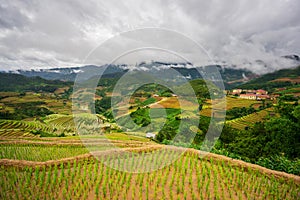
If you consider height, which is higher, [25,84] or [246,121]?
[25,84]

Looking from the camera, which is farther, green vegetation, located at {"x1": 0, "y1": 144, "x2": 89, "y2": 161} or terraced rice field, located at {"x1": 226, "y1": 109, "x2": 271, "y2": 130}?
terraced rice field, located at {"x1": 226, "y1": 109, "x2": 271, "y2": 130}

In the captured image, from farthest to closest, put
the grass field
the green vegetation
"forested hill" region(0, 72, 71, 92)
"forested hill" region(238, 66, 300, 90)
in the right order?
"forested hill" region(0, 72, 71, 92) → "forested hill" region(238, 66, 300, 90) → the green vegetation → the grass field

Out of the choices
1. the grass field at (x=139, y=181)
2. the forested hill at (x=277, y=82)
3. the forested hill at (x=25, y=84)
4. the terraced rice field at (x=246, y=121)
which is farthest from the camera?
the forested hill at (x=25, y=84)

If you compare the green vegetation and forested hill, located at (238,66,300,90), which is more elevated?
forested hill, located at (238,66,300,90)

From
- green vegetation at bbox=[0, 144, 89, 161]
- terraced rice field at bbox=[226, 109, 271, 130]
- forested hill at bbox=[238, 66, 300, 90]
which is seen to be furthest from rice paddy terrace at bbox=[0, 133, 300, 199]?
forested hill at bbox=[238, 66, 300, 90]

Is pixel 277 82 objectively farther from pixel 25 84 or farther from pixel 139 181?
pixel 25 84

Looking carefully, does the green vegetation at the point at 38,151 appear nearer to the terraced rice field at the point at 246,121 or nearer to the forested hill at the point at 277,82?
the terraced rice field at the point at 246,121

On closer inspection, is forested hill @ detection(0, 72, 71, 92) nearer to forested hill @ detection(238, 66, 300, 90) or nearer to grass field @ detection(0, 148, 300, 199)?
forested hill @ detection(238, 66, 300, 90)

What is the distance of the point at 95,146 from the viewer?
11.7 m

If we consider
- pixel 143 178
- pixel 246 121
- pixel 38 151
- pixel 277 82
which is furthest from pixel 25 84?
pixel 277 82

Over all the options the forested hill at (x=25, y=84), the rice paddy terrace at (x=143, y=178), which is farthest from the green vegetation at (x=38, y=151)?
the forested hill at (x=25, y=84)

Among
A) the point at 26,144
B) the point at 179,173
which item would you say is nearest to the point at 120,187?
the point at 179,173

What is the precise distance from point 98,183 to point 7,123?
42087 mm

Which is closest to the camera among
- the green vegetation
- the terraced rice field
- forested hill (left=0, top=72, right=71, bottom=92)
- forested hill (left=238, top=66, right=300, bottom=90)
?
the green vegetation
